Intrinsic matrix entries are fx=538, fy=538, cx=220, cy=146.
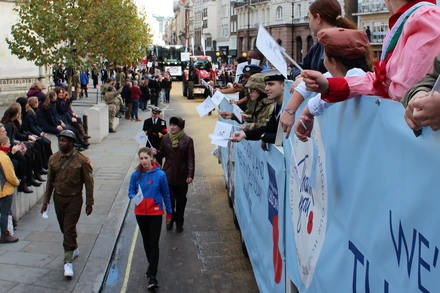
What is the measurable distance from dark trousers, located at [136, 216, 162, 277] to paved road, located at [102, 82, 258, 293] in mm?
313

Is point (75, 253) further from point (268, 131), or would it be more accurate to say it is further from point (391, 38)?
→ point (391, 38)

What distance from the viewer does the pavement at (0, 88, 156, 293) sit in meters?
6.63

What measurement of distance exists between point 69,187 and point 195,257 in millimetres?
2133

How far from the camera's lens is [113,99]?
68.6 ft

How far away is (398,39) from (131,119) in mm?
22494

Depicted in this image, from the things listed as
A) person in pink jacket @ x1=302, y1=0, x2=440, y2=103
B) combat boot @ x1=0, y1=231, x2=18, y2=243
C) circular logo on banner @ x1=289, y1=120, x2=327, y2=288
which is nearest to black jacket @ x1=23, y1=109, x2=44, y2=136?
combat boot @ x1=0, y1=231, x2=18, y2=243

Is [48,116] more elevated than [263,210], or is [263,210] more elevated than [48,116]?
[48,116]

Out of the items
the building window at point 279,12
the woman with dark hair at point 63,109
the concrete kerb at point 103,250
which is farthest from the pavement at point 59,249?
the building window at point 279,12

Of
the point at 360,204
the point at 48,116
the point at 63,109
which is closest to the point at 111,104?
the point at 63,109

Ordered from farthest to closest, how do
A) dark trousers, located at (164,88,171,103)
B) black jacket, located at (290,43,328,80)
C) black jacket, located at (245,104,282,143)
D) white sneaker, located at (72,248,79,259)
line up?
dark trousers, located at (164,88,171,103) → white sneaker, located at (72,248,79,259) → black jacket, located at (245,104,282,143) → black jacket, located at (290,43,328,80)

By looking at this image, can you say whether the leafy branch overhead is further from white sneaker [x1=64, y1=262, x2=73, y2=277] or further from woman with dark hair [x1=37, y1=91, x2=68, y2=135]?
white sneaker [x1=64, y1=262, x2=73, y2=277]

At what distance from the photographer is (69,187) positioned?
278 inches

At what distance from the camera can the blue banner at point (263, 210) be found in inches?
195

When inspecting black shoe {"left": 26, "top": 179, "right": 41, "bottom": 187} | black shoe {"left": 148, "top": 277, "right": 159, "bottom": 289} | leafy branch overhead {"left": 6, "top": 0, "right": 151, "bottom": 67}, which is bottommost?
black shoe {"left": 148, "top": 277, "right": 159, "bottom": 289}
